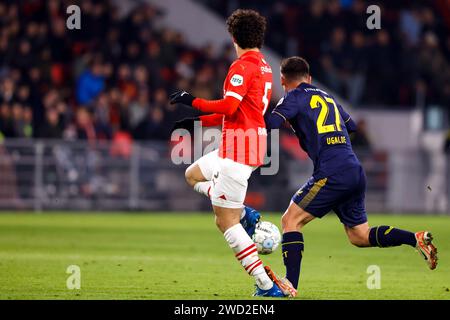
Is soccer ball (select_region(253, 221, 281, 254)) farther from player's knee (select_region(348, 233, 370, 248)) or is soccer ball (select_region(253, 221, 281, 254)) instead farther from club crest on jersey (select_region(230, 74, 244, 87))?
club crest on jersey (select_region(230, 74, 244, 87))

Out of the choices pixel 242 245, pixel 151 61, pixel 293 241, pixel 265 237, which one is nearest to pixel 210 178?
pixel 265 237

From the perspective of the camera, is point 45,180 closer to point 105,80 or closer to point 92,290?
point 105,80

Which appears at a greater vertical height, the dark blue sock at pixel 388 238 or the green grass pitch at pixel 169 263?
the dark blue sock at pixel 388 238

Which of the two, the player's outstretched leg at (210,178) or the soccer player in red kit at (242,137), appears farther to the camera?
the player's outstretched leg at (210,178)

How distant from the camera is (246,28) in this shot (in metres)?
9.43

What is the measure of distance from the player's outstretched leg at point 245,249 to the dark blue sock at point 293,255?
27 cm

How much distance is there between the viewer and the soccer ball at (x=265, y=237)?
32.3ft

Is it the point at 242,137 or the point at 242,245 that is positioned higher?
the point at 242,137

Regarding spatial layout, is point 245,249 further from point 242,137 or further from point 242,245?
point 242,137

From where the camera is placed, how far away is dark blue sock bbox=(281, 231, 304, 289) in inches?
377

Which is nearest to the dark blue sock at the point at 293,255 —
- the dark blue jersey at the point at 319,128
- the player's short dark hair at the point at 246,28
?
the dark blue jersey at the point at 319,128

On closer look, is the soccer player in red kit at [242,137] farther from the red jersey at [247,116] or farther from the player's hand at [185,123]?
the player's hand at [185,123]

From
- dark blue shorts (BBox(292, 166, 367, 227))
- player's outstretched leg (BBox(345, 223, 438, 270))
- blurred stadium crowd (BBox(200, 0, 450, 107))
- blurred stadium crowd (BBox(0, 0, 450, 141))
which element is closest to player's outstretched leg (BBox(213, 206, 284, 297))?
dark blue shorts (BBox(292, 166, 367, 227))

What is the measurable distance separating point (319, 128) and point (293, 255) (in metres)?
1.16
